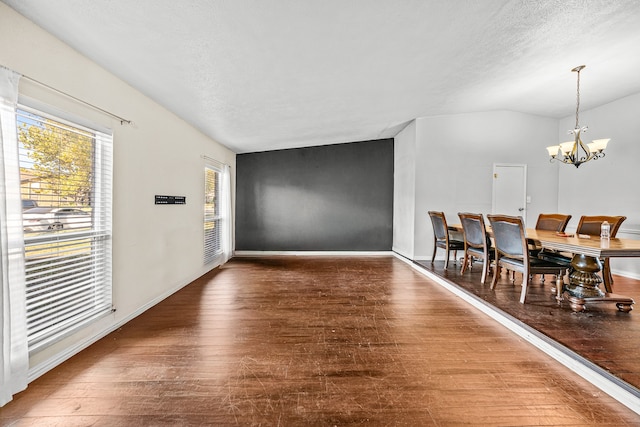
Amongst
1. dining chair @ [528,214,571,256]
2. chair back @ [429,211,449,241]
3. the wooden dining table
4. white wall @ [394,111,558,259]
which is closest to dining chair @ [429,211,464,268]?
chair back @ [429,211,449,241]

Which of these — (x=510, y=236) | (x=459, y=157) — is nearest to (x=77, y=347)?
(x=510, y=236)

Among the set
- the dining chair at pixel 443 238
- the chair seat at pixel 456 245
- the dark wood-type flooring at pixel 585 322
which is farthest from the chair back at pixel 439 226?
the dark wood-type flooring at pixel 585 322

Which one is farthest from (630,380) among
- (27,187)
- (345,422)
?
(27,187)

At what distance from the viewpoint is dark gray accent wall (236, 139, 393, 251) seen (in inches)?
253

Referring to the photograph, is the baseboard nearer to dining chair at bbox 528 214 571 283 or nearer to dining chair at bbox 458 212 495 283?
dining chair at bbox 458 212 495 283

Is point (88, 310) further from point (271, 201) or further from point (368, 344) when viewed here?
point (271, 201)

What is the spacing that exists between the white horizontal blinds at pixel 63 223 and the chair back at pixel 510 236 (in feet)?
12.6

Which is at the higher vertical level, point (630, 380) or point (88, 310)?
point (88, 310)

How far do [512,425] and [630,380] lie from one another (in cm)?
89

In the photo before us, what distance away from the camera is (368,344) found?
2256 millimetres

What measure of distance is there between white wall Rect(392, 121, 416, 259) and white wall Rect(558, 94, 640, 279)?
290cm

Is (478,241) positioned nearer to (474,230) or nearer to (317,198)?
(474,230)

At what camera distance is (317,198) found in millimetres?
6488

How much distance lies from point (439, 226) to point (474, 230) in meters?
1.00
